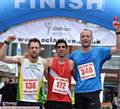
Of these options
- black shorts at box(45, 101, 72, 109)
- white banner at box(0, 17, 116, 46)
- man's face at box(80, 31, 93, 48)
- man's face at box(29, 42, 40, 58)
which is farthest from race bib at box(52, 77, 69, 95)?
white banner at box(0, 17, 116, 46)

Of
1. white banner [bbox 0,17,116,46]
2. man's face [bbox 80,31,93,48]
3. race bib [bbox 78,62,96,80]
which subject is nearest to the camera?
man's face [bbox 80,31,93,48]

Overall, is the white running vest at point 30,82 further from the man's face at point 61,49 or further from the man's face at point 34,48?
the man's face at point 61,49

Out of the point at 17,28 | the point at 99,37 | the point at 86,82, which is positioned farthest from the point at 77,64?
the point at 17,28

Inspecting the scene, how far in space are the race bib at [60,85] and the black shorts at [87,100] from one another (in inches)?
7.4

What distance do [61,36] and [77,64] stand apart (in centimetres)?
105

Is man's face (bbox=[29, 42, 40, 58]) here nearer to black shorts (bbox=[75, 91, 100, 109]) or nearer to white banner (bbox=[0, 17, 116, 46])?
black shorts (bbox=[75, 91, 100, 109])

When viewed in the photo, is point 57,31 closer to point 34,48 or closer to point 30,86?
point 34,48

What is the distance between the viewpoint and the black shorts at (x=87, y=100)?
571 cm

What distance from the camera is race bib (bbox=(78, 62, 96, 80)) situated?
5742 mm

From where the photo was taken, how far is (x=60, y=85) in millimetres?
5711

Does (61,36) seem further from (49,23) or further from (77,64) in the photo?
(77,64)

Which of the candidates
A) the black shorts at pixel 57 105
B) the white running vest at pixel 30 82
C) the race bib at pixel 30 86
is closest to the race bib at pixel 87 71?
the black shorts at pixel 57 105

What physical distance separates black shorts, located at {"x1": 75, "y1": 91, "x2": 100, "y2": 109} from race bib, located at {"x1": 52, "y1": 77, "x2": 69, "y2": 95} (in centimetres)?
19

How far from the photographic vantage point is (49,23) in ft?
22.0
